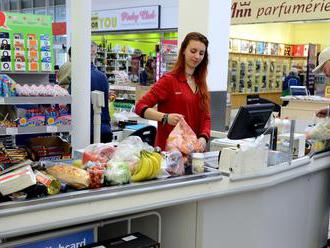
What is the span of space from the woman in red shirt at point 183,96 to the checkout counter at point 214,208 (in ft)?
2.14

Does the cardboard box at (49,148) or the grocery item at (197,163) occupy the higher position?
the grocery item at (197,163)

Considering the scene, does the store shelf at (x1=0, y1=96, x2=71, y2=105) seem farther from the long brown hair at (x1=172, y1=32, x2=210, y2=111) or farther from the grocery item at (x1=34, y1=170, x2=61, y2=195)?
the grocery item at (x1=34, y1=170, x2=61, y2=195)

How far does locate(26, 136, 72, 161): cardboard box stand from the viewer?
350 cm

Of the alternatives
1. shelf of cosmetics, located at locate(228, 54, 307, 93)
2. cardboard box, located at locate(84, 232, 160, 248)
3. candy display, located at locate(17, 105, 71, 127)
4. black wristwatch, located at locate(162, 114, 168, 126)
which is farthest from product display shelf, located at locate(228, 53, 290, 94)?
cardboard box, located at locate(84, 232, 160, 248)

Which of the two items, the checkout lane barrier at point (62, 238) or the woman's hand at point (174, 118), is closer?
the checkout lane barrier at point (62, 238)

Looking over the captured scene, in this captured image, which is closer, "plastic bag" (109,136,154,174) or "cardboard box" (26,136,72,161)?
"plastic bag" (109,136,154,174)

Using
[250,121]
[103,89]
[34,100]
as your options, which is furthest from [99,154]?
[103,89]

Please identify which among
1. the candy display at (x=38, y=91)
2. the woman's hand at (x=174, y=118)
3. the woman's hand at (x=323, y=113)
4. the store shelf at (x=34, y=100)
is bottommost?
the woman's hand at (x=323, y=113)

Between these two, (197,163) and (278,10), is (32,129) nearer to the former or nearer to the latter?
(197,163)

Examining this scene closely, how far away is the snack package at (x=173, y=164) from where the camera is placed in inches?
94.7

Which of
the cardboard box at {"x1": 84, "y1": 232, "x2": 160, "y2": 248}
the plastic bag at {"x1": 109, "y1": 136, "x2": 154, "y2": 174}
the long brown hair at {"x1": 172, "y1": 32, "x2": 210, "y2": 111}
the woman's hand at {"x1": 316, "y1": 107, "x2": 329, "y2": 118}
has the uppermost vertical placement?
the long brown hair at {"x1": 172, "y1": 32, "x2": 210, "y2": 111}

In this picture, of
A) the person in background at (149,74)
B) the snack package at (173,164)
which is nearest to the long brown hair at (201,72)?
the snack package at (173,164)

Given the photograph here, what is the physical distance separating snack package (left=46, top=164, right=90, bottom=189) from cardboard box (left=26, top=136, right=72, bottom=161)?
1.47 meters

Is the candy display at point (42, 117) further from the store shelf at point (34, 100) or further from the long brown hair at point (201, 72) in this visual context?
the long brown hair at point (201, 72)
